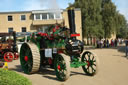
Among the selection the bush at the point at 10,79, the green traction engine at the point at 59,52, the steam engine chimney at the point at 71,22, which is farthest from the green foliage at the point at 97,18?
the bush at the point at 10,79

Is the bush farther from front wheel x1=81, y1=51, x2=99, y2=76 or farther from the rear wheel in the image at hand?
front wheel x1=81, y1=51, x2=99, y2=76

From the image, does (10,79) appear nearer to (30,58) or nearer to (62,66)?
(62,66)

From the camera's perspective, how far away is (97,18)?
31.1m

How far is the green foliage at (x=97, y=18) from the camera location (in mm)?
30812

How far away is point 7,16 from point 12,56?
20.9 m

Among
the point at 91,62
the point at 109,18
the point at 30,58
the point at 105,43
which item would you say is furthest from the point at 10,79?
the point at 109,18

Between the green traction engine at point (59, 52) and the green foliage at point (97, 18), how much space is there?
2438 cm

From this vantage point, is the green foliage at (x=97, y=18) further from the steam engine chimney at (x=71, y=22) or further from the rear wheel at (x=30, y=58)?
the steam engine chimney at (x=71, y=22)

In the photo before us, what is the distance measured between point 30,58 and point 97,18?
26.3m

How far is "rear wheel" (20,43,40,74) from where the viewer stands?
607cm

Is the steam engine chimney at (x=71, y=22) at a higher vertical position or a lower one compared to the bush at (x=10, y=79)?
higher

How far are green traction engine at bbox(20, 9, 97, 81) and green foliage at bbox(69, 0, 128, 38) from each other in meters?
24.4

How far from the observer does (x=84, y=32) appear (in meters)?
31.8

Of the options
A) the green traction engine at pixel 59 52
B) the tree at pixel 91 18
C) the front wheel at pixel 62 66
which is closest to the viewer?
the front wheel at pixel 62 66
